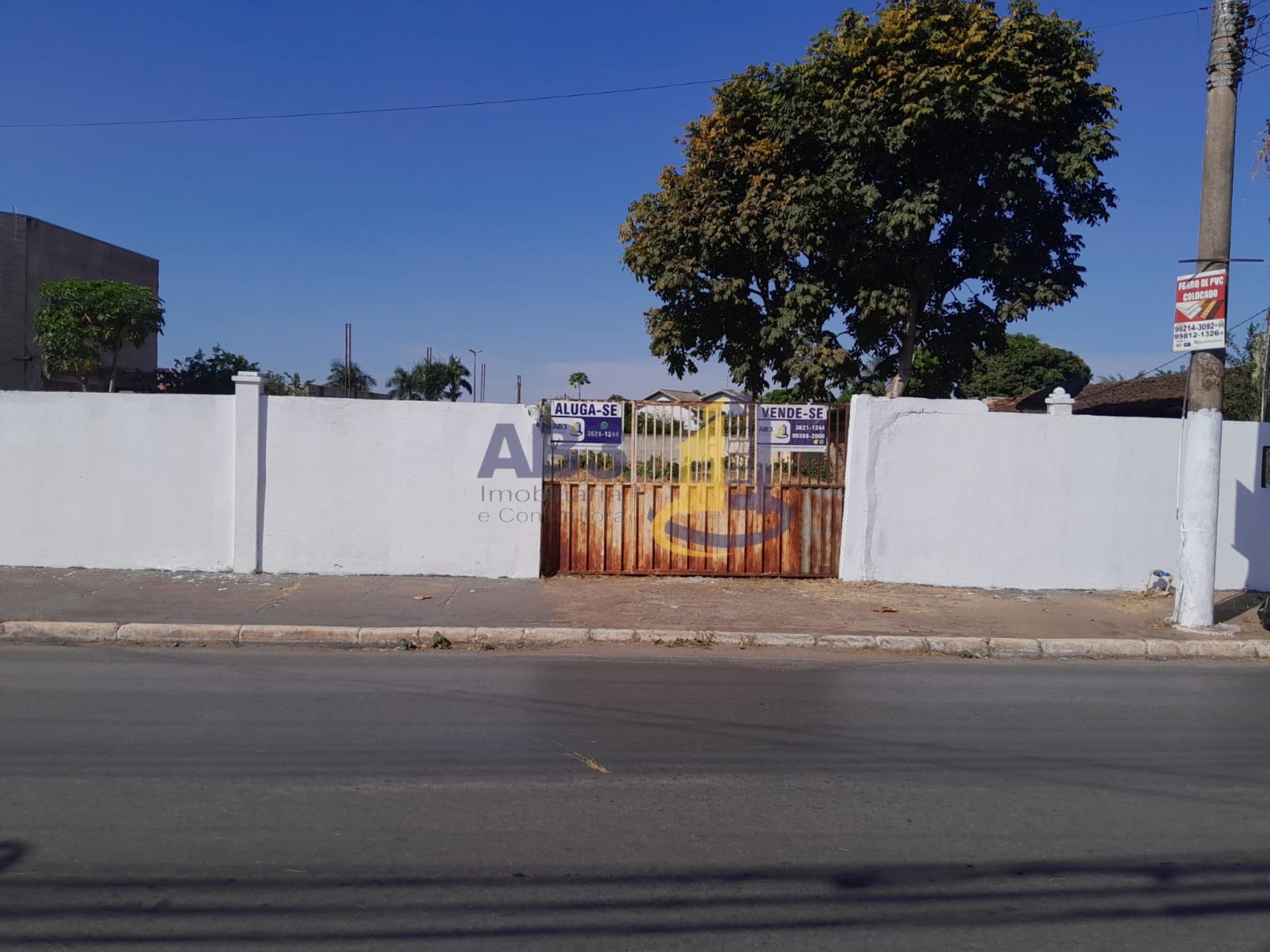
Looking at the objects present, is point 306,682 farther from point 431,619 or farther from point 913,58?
point 913,58

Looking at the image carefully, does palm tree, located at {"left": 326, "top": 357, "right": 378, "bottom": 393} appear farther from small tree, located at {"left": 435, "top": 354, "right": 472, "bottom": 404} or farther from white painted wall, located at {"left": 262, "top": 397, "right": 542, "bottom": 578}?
white painted wall, located at {"left": 262, "top": 397, "right": 542, "bottom": 578}

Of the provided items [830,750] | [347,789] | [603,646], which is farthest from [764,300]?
[347,789]

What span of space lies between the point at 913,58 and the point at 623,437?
23.4 ft

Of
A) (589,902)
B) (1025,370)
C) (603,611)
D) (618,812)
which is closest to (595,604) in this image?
(603,611)

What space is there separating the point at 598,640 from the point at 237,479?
5083mm

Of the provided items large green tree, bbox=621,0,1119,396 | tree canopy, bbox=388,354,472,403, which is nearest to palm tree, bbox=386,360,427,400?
tree canopy, bbox=388,354,472,403

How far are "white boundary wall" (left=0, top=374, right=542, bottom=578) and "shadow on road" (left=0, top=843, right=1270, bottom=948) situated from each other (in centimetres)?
723

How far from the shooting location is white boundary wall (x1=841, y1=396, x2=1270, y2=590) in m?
11.5

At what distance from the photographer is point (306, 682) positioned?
23.6ft

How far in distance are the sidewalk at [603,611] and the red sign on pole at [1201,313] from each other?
9.66 feet

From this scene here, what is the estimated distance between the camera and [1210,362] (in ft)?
31.0

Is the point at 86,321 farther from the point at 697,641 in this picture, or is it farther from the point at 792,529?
the point at 697,641

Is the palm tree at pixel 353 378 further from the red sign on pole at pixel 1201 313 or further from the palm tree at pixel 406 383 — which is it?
the red sign on pole at pixel 1201 313

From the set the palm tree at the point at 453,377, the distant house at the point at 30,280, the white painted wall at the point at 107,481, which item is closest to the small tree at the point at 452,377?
the palm tree at the point at 453,377
